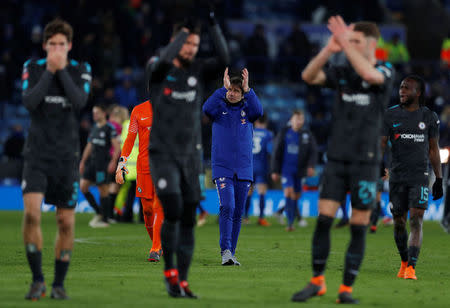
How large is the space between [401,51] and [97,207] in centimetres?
1558

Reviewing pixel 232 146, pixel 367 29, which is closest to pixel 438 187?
pixel 232 146

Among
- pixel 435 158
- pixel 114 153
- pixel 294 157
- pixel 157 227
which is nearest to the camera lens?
pixel 435 158

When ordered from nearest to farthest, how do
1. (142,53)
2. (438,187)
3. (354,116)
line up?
(354,116)
(438,187)
(142,53)

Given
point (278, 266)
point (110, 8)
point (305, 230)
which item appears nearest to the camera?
point (278, 266)

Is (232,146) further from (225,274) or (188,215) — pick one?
(188,215)

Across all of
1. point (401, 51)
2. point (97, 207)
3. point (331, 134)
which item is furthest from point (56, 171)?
point (401, 51)

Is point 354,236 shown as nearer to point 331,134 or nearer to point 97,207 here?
point 331,134

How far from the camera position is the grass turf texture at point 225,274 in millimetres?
8102

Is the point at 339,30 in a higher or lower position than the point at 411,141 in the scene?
higher

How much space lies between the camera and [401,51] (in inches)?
1233

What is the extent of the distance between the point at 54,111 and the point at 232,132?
415 cm

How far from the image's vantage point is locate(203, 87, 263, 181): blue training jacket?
11.6 m

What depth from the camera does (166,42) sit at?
27.7 meters

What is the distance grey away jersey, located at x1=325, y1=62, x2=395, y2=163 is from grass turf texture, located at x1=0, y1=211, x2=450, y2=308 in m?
1.33
